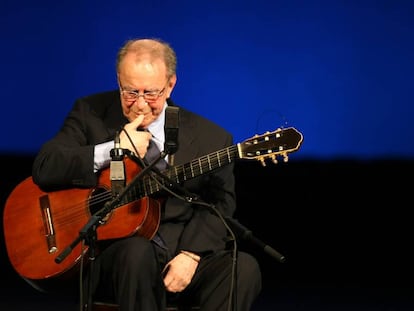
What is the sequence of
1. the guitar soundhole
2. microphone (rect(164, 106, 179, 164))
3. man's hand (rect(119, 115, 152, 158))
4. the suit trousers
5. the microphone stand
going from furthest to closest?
the guitar soundhole < man's hand (rect(119, 115, 152, 158)) < the suit trousers < microphone (rect(164, 106, 179, 164)) < the microphone stand

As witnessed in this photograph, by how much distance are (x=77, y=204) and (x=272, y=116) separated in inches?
50.3

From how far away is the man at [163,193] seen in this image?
293cm

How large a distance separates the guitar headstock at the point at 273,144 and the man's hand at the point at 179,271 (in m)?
0.44

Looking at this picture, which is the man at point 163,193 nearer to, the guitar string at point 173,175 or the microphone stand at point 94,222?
the guitar string at point 173,175

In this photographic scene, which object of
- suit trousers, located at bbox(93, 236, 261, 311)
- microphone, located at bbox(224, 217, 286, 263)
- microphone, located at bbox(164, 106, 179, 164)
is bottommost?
suit trousers, located at bbox(93, 236, 261, 311)

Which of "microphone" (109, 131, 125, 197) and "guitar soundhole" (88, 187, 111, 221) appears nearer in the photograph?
"microphone" (109, 131, 125, 197)

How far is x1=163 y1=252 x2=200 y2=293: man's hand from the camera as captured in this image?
3.01m

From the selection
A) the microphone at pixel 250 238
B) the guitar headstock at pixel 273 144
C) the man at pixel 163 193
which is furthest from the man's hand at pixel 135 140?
the microphone at pixel 250 238

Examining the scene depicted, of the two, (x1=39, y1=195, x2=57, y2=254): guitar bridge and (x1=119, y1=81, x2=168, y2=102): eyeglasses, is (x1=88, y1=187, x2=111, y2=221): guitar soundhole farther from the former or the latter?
(x1=119, y1=81, x2=168, y2=102): eyeglasses

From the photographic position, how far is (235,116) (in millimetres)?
4344

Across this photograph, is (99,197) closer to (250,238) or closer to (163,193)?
(163,193)

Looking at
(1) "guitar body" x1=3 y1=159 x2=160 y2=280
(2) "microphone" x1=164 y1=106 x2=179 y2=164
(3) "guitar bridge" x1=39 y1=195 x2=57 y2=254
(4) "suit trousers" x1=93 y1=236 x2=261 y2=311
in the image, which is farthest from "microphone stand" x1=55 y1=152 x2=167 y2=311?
(3) "guitar bridge" x1=39 y1=195 x2=57 y2=254

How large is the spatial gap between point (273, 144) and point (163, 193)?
49 cm

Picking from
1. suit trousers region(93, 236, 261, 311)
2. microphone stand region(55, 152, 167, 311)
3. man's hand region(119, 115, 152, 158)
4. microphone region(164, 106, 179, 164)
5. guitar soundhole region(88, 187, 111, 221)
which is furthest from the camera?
guitar soundhole region(88, 187, 111, 221)
